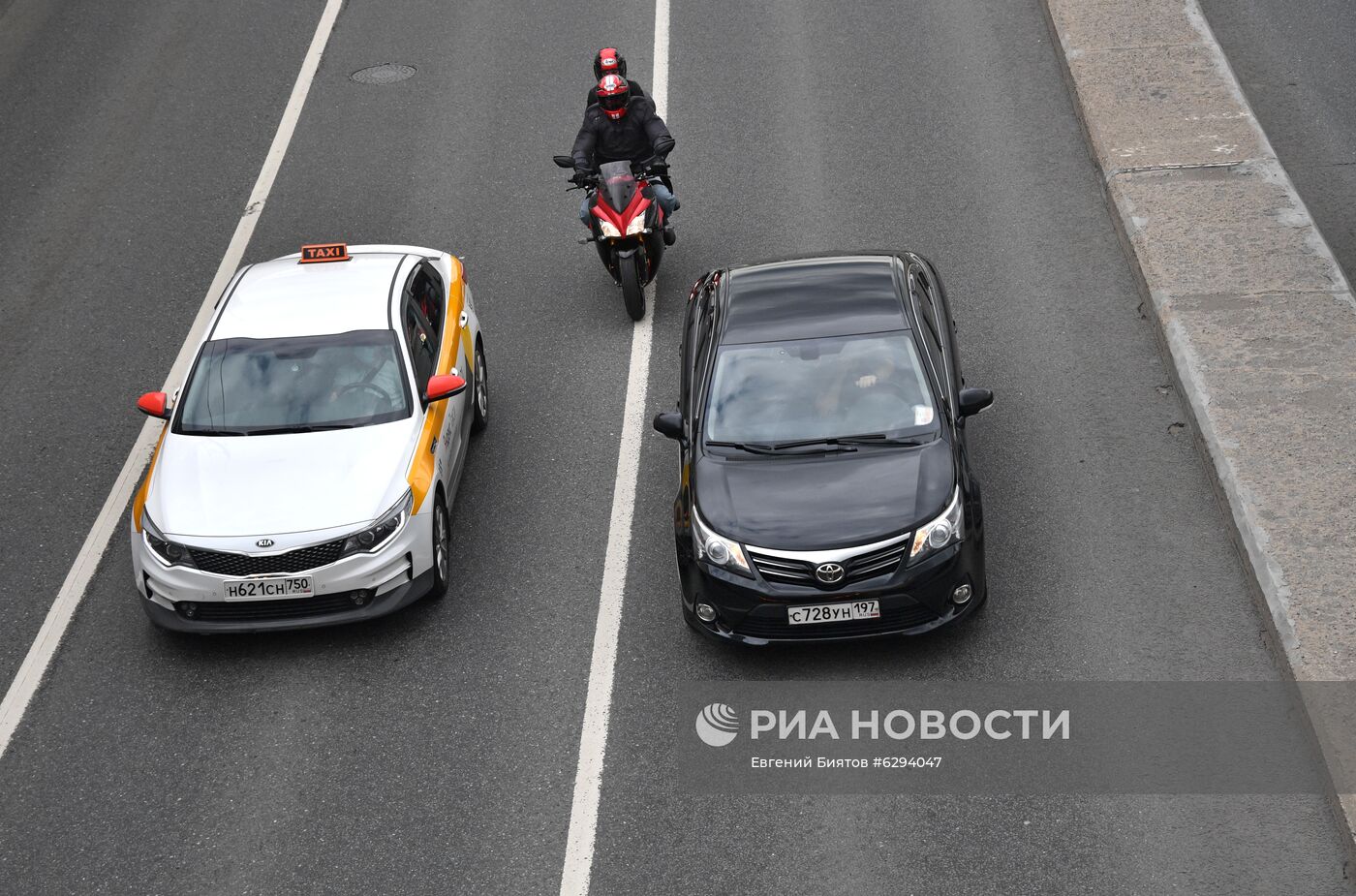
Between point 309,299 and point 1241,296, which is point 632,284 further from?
point 1241,296

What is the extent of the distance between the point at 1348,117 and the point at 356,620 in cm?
1177

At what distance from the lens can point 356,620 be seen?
8852 mm

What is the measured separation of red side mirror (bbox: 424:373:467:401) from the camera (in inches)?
375

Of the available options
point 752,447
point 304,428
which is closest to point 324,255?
point 304,428

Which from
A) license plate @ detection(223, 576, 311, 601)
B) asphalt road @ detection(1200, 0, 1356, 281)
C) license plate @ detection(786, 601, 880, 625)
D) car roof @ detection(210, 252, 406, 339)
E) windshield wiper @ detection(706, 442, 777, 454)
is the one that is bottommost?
asphalt road @ detection(1200, 0, 1356, 281)

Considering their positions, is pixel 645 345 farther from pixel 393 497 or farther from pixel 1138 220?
pixel 1138 220

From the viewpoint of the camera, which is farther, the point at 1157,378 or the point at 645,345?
the point at 645,345

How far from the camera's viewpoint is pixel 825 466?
8.66 meters

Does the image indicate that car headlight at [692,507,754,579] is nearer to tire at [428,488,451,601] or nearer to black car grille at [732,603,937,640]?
black car grille at [732,603,937,640]

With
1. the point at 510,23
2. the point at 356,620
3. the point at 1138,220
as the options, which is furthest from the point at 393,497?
the point at 510,23

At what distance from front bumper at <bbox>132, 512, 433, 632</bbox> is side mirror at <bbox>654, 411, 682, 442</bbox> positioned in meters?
1.67

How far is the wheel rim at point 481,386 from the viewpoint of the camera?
1105 centimetres

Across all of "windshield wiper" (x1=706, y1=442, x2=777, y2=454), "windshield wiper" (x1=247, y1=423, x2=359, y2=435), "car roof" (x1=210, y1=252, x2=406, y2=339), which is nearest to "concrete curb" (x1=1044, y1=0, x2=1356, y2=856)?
"windshield wiper" (x1=706, y1=442, x2=777, y2=454)

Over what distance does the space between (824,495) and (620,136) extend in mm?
5559
